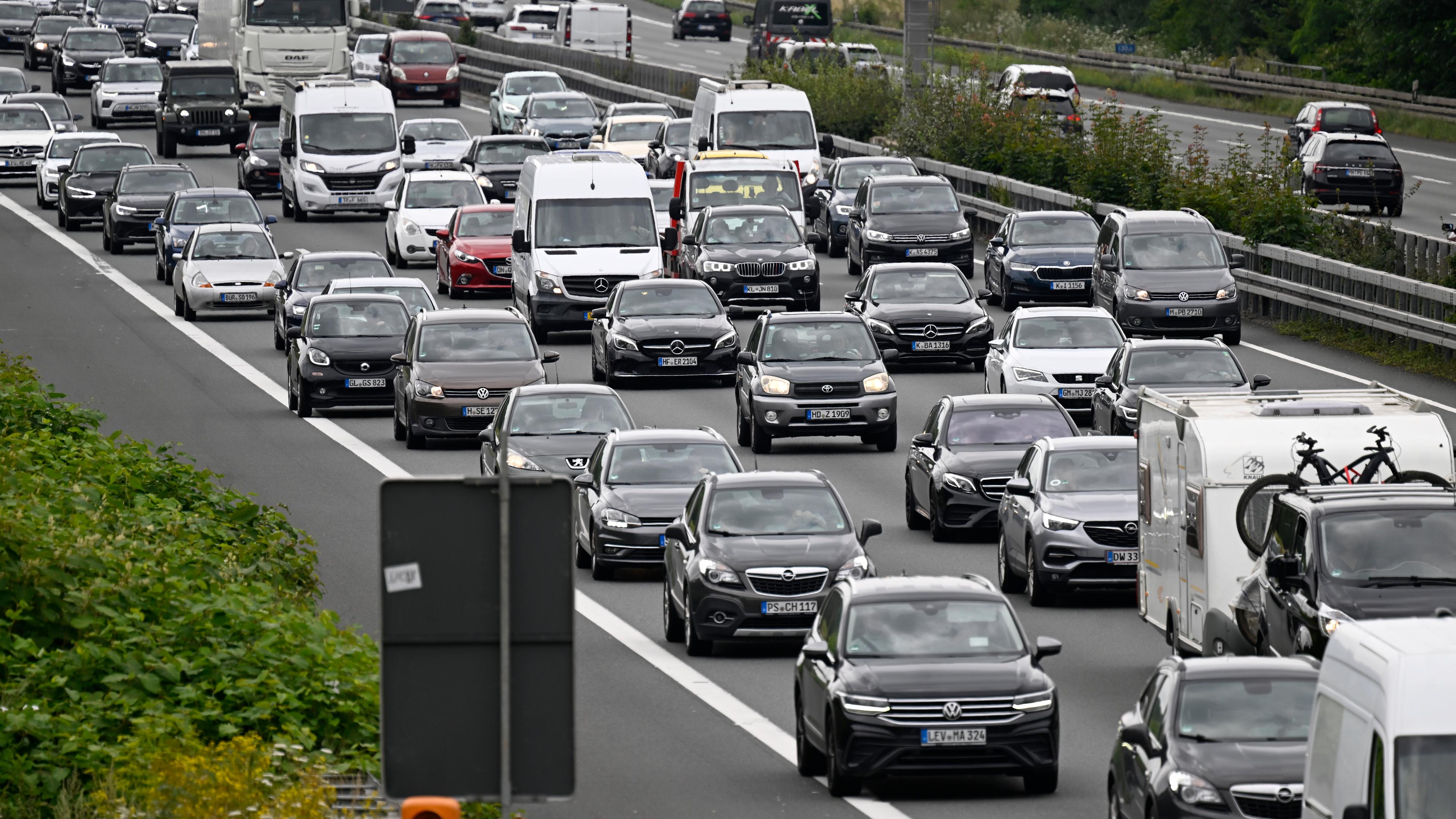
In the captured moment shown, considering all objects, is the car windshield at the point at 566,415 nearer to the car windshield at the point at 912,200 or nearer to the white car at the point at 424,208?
the car windshield at the point at 912,200

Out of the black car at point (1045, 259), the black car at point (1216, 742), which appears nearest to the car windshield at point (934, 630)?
the black car at point (1216, 742)

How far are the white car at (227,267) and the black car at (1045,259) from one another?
40.1 feet

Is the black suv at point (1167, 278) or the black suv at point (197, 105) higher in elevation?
the black suv at point (1167, 278)

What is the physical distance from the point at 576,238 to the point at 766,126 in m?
11.6

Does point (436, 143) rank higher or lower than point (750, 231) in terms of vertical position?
lower

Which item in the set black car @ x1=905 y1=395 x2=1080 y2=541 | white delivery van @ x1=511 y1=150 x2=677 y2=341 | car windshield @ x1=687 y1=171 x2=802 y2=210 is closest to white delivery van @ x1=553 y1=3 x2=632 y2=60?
car windshield @ x1=687 y1=171 x2=802 y2=210

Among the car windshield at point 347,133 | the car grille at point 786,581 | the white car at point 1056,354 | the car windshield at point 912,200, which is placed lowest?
the car windshield at point 347,133

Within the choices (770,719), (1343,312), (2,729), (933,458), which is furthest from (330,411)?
(2,729)

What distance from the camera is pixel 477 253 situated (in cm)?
4591

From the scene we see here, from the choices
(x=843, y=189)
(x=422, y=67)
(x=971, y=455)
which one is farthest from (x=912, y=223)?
(x=422, y=67)

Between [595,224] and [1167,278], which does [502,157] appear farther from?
[1167,278]

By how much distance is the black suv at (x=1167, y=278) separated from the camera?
38.9 m

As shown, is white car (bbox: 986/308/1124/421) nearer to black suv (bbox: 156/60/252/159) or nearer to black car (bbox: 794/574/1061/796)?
black car (bbox: 794/574/1061/796)

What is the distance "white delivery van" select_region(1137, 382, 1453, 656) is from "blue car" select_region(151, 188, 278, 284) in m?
29.6
